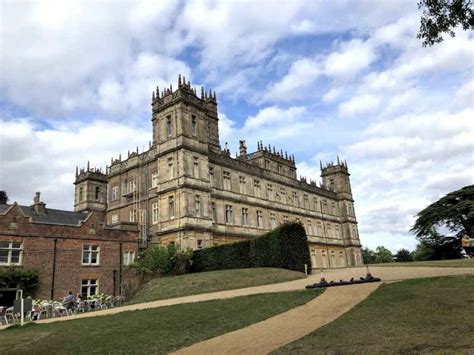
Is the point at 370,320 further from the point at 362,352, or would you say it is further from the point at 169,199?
the point at 169,199

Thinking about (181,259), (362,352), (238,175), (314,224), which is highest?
(238,175)

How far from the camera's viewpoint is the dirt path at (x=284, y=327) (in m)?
10.3

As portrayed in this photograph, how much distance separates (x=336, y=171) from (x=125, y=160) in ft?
114

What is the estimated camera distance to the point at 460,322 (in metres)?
9.98

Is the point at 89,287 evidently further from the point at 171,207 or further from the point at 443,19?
the point at 443,19

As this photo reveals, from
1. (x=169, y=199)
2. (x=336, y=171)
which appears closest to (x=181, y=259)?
(x=169, y=199)

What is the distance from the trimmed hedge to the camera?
28.4 meters

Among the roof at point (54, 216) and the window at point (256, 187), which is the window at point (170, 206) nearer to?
the roof at point (54, 216)

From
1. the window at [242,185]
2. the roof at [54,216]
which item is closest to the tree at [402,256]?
the window at [242,185]

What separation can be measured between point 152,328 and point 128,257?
22.9 metres

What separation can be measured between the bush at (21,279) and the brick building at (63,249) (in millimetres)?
629

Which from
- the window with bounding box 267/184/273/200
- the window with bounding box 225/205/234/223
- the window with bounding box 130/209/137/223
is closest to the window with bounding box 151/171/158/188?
the window with bounding box 130/209/137/223

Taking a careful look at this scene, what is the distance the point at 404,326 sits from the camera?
1024 cm

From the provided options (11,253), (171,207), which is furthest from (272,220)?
(11,253)
